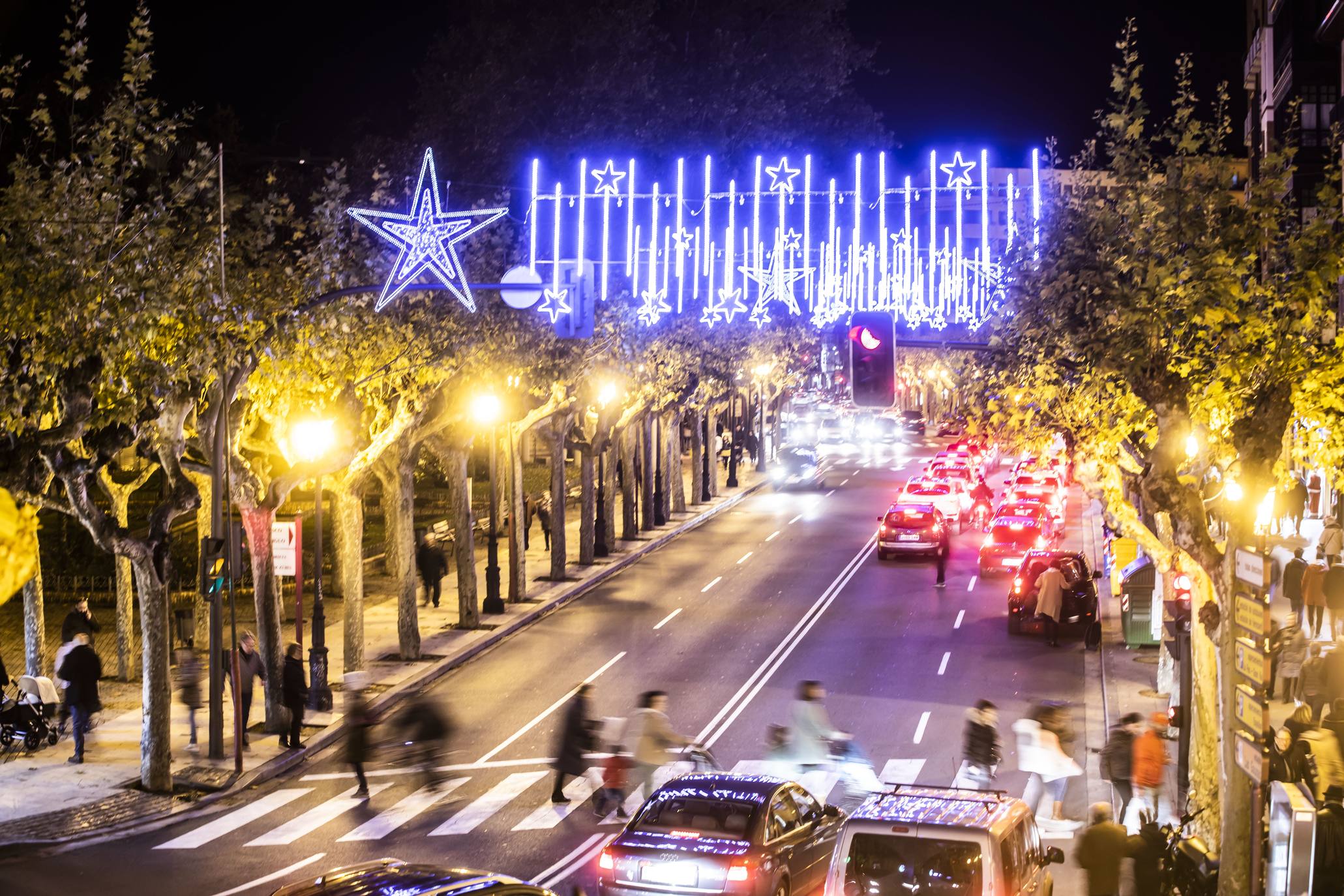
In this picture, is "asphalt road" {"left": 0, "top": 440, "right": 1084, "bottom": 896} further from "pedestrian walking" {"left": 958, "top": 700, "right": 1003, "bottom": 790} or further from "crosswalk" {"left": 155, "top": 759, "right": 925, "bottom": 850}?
"pedestrian walking" {"left": 958, "top": 700, "right": 1003, "bottom": 790}

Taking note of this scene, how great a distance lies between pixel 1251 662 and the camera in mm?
12297

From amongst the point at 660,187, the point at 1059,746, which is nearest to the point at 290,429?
the point at 1059,746

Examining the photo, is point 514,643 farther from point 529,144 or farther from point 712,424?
point 712,424

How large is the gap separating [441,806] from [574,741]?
6.56 feet

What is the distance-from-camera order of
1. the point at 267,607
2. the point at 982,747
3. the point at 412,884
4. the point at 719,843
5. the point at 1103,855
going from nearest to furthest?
the point at 412,884, the point at 1103,855, the point at 719,843, the point at 982,747, the point at 267,607

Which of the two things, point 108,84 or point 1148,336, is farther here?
point 108,84

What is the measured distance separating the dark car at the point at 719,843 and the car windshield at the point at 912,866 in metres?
2.10

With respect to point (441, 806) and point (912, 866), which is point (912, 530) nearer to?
point (441, 806)

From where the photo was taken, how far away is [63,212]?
19.5 m

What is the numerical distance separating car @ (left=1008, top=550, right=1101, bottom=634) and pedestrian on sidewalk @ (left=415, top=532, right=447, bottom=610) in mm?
13702

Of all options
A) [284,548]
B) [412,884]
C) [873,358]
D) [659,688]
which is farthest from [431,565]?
[412,884]

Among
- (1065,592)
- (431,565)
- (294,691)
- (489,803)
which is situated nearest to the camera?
(489,803)

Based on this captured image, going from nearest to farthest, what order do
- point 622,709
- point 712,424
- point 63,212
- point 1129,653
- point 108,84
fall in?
point 63,212
point 622,709
point 1129,653
point 108,84
point 712,424

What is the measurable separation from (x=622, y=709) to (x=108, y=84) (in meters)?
27.2
